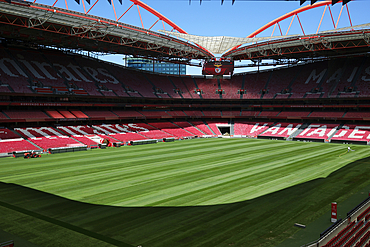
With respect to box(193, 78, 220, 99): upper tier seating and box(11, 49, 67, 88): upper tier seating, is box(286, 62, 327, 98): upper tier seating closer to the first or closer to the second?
box(193, 78, 220, 99): upper tier seating

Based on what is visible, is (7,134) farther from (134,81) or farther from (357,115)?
(357,115)

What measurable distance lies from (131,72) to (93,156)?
1500 inches

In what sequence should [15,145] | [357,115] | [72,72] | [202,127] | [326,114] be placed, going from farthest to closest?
[202,127]
[326,114]
[72,72]
[357,115]
[15,145]

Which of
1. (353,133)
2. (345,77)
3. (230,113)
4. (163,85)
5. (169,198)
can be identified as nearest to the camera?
(169,198)

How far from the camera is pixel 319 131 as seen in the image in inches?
2203

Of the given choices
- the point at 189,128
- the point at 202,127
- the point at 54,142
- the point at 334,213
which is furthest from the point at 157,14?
the point at 334,213

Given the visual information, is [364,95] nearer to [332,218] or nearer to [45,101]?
[332,218]

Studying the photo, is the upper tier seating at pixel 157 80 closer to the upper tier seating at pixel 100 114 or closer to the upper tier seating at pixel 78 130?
the upper tier seating at pixel 100 114

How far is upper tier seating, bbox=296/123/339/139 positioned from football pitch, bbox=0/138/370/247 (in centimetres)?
2294

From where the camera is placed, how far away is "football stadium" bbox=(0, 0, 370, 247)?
14250 millimetres

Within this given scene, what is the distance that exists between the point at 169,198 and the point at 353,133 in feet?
151

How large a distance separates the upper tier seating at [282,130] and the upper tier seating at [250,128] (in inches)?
70.4

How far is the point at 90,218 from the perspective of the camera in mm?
15141

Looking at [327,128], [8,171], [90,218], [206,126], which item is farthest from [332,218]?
[206,126]
